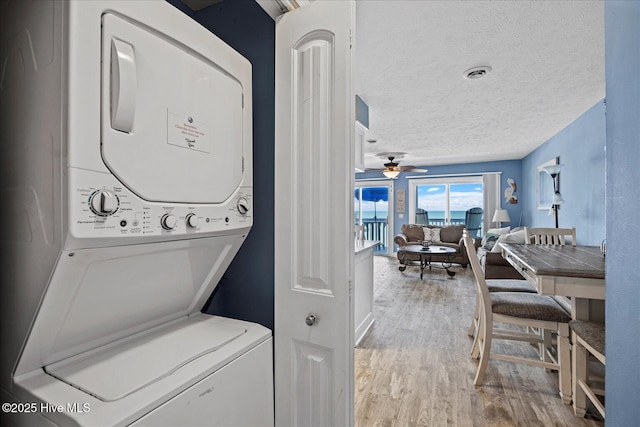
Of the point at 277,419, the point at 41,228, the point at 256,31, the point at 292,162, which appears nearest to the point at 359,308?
the point at 277,419

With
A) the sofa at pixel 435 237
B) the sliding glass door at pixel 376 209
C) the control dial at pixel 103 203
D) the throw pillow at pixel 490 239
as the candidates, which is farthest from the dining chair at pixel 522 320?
the sliding glass door at pixel 376 209

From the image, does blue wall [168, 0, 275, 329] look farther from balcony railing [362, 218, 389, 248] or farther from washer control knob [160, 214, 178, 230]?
balcony railing [362, 218, 389, 248]

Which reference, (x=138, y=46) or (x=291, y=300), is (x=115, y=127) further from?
(x=291, y=300)

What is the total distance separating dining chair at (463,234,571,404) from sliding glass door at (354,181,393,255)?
6.21 metres

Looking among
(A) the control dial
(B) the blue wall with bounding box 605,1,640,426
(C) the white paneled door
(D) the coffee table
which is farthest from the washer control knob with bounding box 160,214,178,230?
(D) the coffee table

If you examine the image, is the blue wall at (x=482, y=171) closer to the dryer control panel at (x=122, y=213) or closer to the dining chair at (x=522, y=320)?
the dining chair at (x=522, y=320)

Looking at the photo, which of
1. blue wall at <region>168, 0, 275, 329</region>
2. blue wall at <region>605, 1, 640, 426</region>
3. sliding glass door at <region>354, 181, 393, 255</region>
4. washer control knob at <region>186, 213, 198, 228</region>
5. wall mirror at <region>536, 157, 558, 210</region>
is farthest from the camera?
sliding glass door at <region>354, 181, 393, 255</region>

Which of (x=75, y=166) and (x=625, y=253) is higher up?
(x=75, y=166)

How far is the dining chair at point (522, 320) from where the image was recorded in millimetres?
1979

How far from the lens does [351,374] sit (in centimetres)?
110

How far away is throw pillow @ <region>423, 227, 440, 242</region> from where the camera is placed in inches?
287

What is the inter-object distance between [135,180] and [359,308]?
2497 millimetres

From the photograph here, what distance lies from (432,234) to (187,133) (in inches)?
282

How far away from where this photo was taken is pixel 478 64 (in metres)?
2.49
